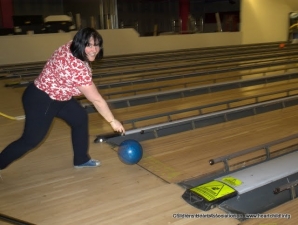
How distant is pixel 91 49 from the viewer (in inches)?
76.1

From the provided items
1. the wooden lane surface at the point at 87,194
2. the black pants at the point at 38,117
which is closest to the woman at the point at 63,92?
the black pants at the point at 38,117

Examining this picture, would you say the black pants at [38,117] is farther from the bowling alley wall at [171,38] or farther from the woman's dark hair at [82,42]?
the bowling alley wall at [171,38]

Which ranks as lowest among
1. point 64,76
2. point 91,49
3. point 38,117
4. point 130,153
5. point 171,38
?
point 130,153

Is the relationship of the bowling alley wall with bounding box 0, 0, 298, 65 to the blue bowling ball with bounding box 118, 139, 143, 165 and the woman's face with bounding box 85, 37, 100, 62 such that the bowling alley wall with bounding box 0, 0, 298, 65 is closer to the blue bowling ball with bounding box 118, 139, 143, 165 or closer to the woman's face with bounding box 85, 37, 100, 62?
the blue bowling ball with bounding box 118, 139, 143, 165

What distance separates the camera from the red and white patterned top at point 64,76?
194 centimetres

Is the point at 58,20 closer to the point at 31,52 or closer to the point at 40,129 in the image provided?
the point at 31,52

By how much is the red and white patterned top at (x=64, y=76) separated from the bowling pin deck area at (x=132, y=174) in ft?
1.96

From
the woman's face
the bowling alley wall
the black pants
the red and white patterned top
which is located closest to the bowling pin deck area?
the black pants

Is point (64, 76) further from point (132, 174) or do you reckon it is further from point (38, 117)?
point (132, 174)

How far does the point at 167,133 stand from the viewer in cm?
324

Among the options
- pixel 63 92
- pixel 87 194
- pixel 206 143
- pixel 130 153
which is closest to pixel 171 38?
pixel 206 143

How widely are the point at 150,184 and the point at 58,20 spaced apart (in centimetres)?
860

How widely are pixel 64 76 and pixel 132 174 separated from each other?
82 cm

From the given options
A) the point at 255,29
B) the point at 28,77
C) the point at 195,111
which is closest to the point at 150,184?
the point at 195,111
